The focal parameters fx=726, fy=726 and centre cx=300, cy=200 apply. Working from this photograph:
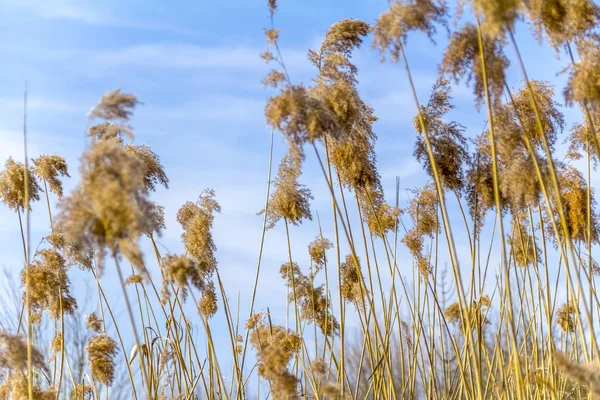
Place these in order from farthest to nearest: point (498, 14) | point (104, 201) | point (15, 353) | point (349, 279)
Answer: point (349, 279) → point (15, 353) → point (498, 14) → point (104, 201)

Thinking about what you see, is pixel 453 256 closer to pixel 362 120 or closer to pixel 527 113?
pixel 362 120

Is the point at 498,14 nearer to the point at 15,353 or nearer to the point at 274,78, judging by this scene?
the point at 274,78

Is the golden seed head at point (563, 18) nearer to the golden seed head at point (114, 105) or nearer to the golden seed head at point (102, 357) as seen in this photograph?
the golden seed head at point (114, 105)

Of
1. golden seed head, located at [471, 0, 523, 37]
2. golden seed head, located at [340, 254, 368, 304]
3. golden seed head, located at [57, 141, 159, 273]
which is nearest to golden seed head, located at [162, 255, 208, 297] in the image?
golden seed head, located at [57, 141, 159, 273]

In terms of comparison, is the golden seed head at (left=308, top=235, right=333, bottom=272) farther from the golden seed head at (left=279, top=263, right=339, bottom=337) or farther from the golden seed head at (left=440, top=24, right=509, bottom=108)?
the golden seed head at (left=440, top=24, right=509, bottom=108)

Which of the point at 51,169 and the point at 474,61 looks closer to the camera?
the point at 474,61

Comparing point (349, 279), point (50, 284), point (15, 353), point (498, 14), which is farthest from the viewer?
point (349, 279)

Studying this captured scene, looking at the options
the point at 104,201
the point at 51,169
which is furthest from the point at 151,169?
the point at 104,201

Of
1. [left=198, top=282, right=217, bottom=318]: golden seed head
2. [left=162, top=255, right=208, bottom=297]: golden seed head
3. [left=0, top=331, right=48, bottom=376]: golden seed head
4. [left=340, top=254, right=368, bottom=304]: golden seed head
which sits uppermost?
[left=340, top=254, right=368, bottom=304]: golden seed head

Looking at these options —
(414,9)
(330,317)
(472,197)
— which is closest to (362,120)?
(472,197)

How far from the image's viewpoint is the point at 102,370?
137 inches

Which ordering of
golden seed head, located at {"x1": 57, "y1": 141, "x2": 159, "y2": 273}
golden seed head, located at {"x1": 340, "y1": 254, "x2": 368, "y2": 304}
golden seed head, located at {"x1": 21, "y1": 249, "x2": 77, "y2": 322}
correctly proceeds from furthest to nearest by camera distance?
golden seed head, located at {"x1": 340, "y1": 254, "x2": 368, "y2": 304} → golden seed head, located at {"x1": 21, "y1": 249, "x2": 77, "y2": 322} → golden seed head, located at {"x1": 57, "y1": 141, "x2": 159, "y2": 273}

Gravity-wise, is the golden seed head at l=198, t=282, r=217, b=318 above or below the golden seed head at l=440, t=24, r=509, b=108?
below

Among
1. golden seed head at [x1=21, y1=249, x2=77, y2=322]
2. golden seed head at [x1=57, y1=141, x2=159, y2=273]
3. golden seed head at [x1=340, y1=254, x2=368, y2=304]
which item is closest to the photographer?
golden seed head at [x1=57, y1=141, x2=159, y2=273]
